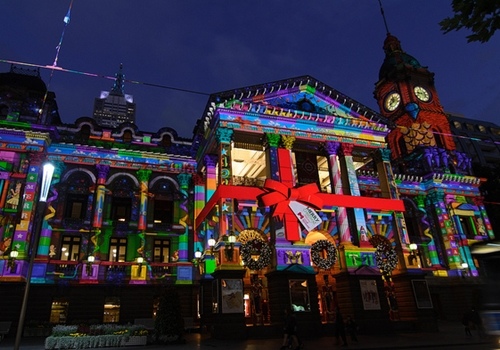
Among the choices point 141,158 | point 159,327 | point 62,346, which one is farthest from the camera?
point 141,158

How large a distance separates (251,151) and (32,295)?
19.8 m

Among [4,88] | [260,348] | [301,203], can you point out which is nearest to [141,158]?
[4,88]

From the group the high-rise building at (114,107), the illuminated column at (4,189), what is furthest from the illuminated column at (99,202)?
the high-rise building at (114,107)

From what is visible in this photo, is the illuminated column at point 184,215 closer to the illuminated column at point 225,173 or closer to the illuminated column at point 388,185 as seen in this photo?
the illuminated column at point 225,173

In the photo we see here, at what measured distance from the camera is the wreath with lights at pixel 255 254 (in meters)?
24.1

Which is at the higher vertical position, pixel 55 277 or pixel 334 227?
pixel 334 227

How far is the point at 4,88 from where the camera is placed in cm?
2933

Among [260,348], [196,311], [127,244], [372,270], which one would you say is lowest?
[260,348]

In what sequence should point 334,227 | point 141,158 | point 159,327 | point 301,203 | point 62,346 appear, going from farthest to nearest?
point 141,158
point 334,227
point 301,203
point 159,327
point 62,346

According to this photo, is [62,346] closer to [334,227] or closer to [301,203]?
[301,203]

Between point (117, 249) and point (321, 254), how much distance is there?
52.7ft

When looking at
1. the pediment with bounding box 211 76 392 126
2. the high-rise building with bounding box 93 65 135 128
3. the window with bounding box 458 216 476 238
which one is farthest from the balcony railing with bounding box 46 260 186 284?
the high-rise building with bounding box 93 65 135 128

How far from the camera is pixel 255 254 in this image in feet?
80.8

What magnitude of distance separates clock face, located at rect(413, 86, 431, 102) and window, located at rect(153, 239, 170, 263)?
1674 inches
